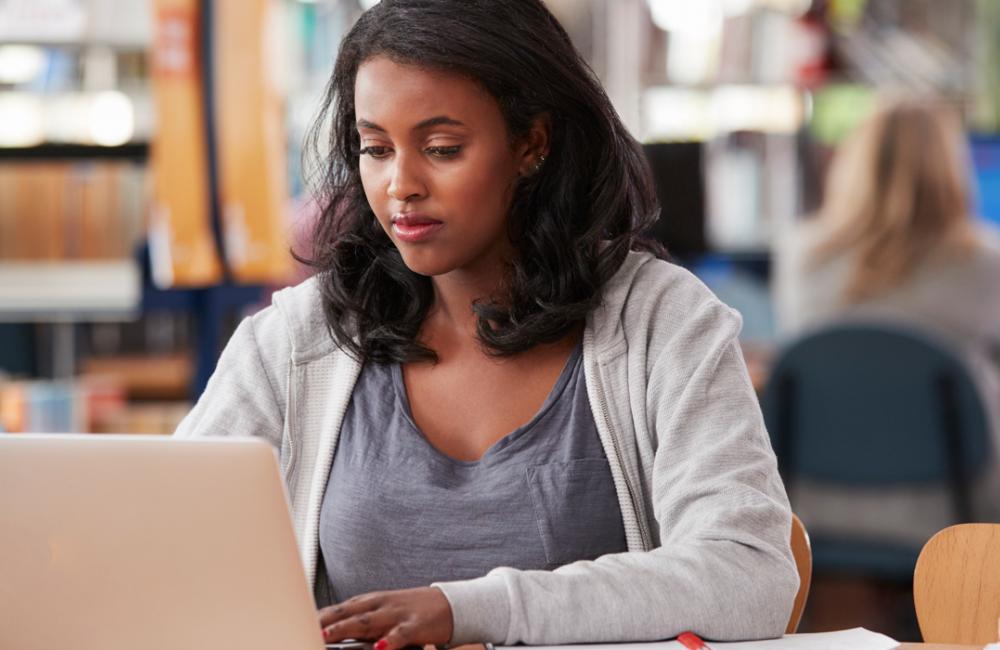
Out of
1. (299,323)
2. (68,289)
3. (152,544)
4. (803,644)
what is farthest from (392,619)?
(68,289)

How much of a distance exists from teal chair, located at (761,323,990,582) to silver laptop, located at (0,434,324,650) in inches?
81.5

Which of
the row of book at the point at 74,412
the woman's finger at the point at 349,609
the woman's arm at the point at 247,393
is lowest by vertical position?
the row of book at the point at 74,412

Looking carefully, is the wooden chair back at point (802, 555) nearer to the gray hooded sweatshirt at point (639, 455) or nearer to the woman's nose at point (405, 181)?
the gray hooded sweatshirt at point (639, 455)

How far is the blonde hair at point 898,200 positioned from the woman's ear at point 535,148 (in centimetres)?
203

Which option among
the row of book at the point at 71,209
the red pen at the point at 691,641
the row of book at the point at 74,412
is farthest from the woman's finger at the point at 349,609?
the row of book at the point at 71,209

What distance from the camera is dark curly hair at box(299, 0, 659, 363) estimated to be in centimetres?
145

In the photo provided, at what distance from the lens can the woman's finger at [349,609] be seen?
109cm

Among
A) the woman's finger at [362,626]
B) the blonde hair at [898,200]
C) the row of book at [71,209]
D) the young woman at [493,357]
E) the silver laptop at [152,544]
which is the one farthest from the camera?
the row of book at [71,209]

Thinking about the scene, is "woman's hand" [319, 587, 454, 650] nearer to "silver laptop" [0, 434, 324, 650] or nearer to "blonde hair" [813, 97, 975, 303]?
"silver laptop" [0, 434, 324, 650]

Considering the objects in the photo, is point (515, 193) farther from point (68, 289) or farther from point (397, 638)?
point (68, 289)

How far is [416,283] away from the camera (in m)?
1.60

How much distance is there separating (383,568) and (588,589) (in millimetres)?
329

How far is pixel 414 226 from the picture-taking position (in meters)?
1.43

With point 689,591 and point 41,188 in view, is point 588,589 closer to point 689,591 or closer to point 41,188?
point 689,591
